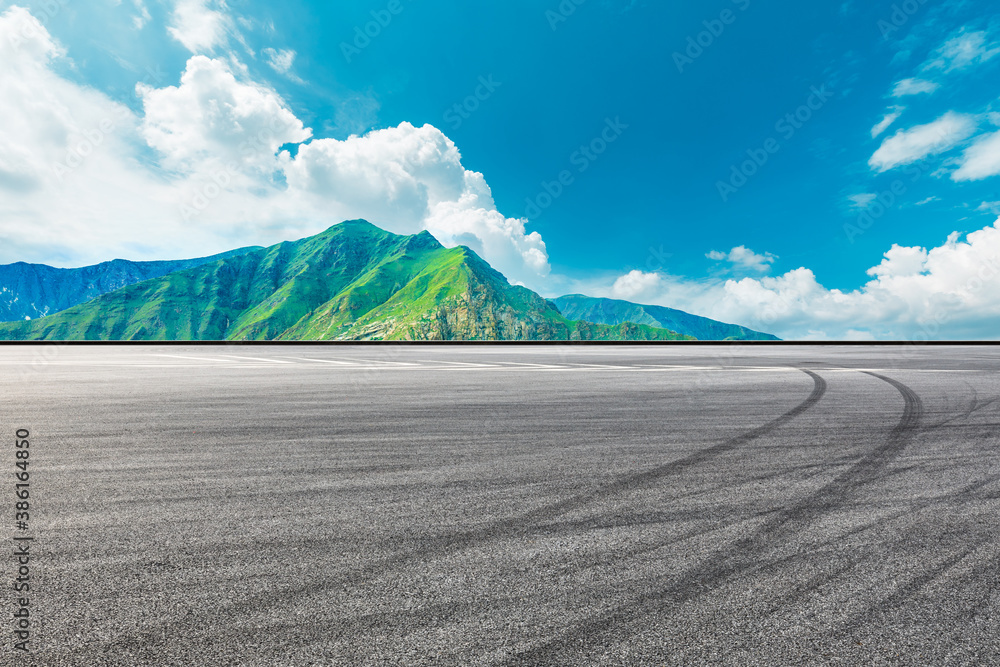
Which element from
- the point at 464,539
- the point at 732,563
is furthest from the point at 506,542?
the point at 732,563

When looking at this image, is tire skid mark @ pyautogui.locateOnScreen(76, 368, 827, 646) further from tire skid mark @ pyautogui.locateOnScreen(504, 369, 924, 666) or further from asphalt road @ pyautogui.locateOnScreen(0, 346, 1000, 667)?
tire skid mark @ pyautogui.locateOnScreen(504, 369, 924, 666)

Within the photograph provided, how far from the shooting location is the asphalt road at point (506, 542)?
1956 millimetres

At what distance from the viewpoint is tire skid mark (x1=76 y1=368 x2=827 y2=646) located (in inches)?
86.7

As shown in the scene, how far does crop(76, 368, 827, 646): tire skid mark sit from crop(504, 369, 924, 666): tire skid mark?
0.90 meters

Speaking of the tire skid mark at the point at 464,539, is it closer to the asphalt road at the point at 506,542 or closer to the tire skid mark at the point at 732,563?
the asphalt road at the point at 506,542

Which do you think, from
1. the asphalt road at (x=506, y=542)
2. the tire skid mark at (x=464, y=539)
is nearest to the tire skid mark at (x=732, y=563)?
the asphalt road at (x=506, y=542)

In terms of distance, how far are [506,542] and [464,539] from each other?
251 millimetres

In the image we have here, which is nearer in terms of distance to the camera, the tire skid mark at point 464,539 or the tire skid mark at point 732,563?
the tire skid mark at point 732,563

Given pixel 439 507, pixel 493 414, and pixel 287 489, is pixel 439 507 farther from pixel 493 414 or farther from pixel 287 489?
pixel 493 414

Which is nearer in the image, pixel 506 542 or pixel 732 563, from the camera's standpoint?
pixel 732 563

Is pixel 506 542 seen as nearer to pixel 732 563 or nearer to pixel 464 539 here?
pixel 464 539

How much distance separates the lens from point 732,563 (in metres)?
2.60

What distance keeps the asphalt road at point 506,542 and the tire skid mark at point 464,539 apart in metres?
0.02

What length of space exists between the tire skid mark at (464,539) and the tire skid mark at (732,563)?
904mm
